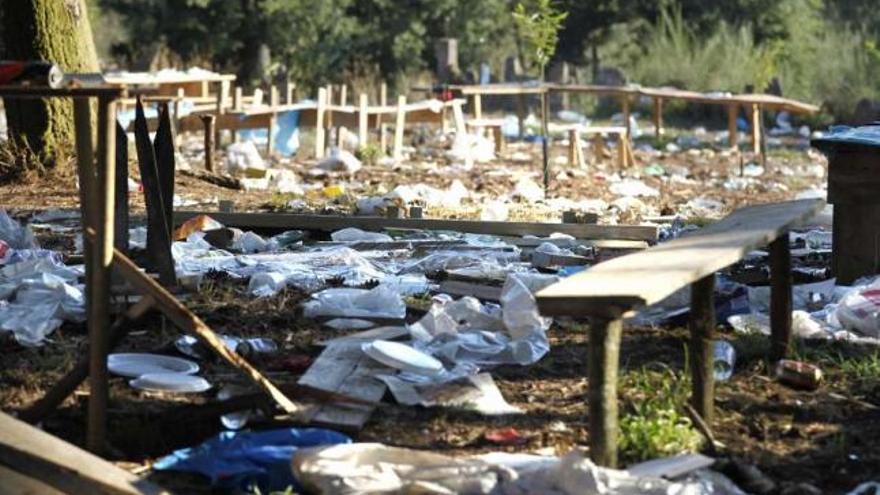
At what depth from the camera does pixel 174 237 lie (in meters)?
9.38

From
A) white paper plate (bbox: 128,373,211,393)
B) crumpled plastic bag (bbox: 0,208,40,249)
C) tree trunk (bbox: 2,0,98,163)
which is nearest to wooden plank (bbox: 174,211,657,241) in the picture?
crumpled plastic bag (bbox: 0,208,40,249)

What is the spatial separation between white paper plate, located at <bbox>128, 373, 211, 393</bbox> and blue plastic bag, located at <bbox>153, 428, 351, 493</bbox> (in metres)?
0.67

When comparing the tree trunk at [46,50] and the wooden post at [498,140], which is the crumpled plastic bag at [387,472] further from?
the wooden post at [498,140]

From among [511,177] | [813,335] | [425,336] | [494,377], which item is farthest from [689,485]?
[511,177]

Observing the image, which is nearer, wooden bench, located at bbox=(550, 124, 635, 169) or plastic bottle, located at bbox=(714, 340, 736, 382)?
plastic bottle, located at bbox=(714, 340, 736, 382)

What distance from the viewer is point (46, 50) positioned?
12.4m

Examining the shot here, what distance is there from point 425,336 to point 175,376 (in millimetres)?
1104

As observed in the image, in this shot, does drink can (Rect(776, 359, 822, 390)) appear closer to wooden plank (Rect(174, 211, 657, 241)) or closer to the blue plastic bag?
the blue plastic bag

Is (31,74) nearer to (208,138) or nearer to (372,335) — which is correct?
(372,335)

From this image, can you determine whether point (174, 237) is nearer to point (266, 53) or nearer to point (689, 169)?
point (689, 169)

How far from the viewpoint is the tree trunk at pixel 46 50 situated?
12320 mm

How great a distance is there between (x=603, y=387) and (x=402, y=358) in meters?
1.51

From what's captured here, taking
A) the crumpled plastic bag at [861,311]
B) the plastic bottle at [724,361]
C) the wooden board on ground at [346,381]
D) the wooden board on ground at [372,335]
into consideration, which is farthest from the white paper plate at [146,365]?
the crumpled plastic bag at [861,311]

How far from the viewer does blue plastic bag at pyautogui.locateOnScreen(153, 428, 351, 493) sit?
462cm
